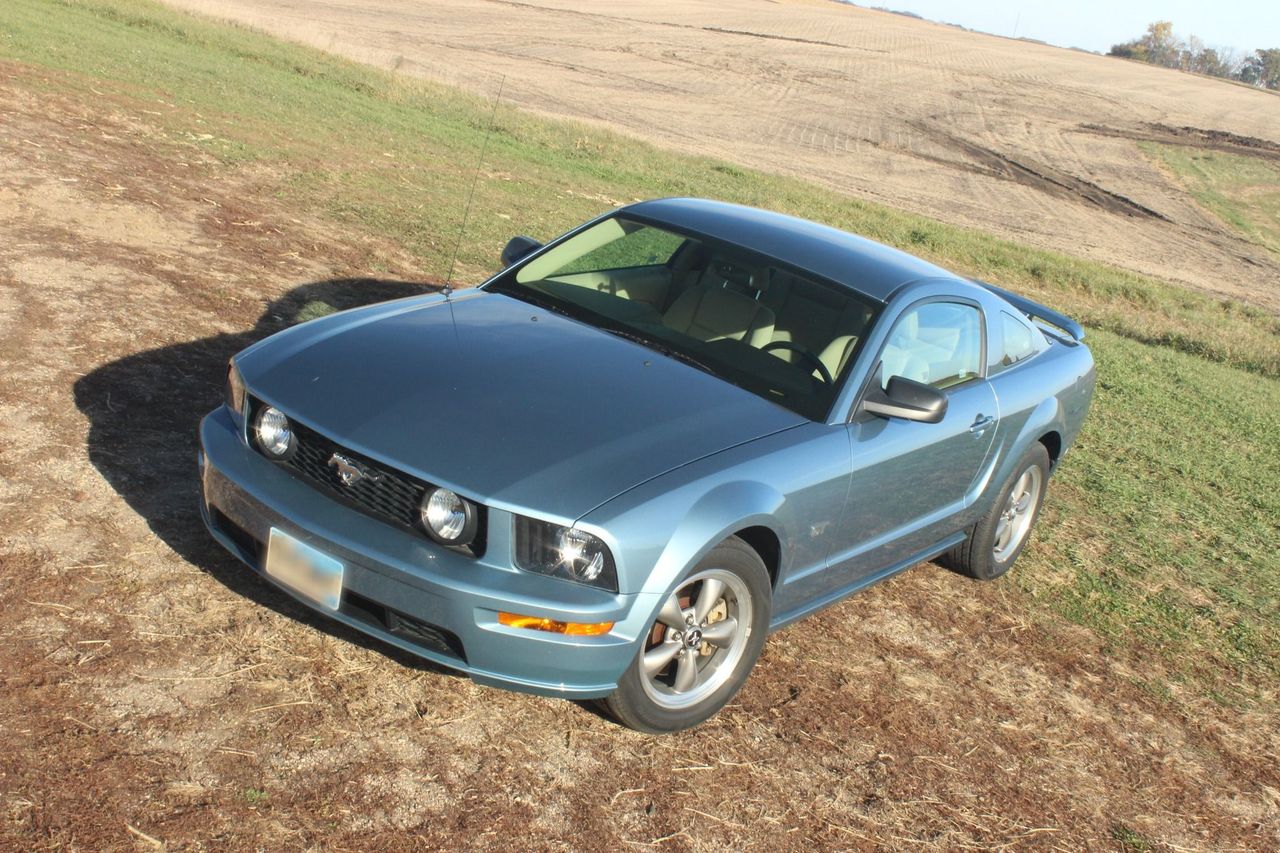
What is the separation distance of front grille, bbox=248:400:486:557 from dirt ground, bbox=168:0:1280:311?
23.4 meters

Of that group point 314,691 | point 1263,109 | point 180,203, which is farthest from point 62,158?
point 1263,109

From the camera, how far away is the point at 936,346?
521cm

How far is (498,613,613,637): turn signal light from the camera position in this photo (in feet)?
11.8

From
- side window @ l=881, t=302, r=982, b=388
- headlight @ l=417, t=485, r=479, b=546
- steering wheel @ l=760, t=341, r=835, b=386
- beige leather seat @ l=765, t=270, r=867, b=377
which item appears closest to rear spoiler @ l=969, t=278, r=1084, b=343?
side window @ l=881, t=302, r=982, b=388

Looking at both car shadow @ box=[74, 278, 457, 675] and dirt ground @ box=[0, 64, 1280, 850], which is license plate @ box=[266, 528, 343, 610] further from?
car shadow @ box=[74, 278, 457, 675]

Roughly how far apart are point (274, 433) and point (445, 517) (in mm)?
780

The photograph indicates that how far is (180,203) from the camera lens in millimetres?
10023

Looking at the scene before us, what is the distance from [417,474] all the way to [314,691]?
814 mm

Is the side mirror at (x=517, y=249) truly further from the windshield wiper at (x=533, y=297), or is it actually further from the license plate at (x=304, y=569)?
the license plate at (x=304, y=569)

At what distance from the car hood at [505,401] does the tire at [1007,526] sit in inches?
70.3

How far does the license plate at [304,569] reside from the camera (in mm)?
3727

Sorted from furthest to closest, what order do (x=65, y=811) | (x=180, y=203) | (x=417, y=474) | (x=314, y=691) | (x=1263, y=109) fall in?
(x=1263, y=109) < (x=180, y=203) < (x=314, y=691) < (x=417, y=474) < (x=65, y=811)

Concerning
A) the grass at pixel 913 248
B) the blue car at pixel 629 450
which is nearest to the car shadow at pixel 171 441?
the blue car at pixel 629 450

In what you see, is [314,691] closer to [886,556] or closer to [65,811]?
[65,811]
